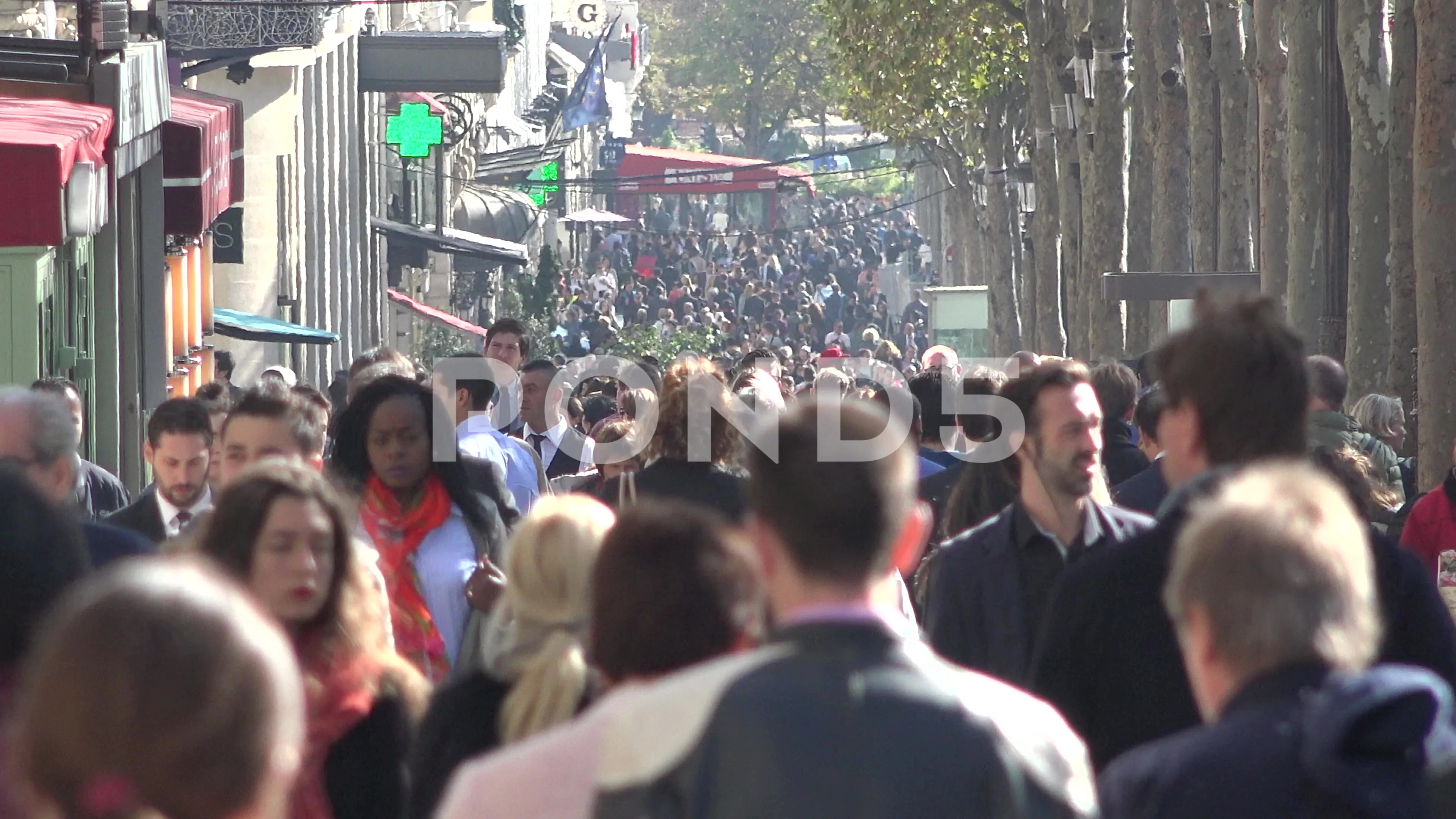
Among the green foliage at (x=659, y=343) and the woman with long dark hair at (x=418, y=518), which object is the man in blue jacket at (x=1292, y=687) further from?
the green foliage at (x=659, y=343)

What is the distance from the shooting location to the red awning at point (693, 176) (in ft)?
221

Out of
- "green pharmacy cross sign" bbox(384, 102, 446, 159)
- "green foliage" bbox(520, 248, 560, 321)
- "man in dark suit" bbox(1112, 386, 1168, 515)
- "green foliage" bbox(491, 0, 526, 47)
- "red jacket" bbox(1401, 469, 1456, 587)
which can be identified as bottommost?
"red jacket" bbox(1401, 469, 1456, 587)

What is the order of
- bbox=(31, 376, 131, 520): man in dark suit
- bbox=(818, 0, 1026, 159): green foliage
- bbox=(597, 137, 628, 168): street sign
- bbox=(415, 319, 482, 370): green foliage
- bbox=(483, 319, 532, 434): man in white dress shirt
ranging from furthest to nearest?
bbox=(597, 137, 628, 168): street sign, bbox=(818, 0, 1026, 159): green foliage, bbox=(415, 319, 482, 370): green foliage, bbox=(483, 319, 532, 434): man in white dress shirt, bbox=(31, 376, 131, 520): man in dark suit

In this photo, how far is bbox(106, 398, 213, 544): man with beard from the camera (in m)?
7.18

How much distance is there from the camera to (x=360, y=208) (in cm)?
3609

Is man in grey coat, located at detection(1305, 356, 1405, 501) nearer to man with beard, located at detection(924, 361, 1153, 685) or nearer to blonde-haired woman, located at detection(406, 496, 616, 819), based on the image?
man with beard, located at detection(924, 361, 1153, 685)

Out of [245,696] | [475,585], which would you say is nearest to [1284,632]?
[245,696]

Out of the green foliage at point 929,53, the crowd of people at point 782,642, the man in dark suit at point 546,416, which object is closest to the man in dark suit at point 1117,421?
the crowd of people at point 782,642

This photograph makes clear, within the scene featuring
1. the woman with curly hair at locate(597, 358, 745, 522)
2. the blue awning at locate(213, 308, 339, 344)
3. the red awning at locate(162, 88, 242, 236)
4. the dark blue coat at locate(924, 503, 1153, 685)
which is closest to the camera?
the dark blue coat at locate(924, 503, 1153, 685)

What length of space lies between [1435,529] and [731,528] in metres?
5.00

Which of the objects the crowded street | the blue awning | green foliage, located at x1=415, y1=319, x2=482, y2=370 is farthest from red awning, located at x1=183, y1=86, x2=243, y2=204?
green foliage, located at x1=415, y1=319, x2=482, y2=370

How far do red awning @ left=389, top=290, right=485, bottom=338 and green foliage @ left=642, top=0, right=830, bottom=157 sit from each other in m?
35.9

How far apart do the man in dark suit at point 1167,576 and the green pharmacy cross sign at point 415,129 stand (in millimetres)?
30369

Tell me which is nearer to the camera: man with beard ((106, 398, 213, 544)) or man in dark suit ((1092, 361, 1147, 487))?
man with beard ((106, 398, 213, 544))
